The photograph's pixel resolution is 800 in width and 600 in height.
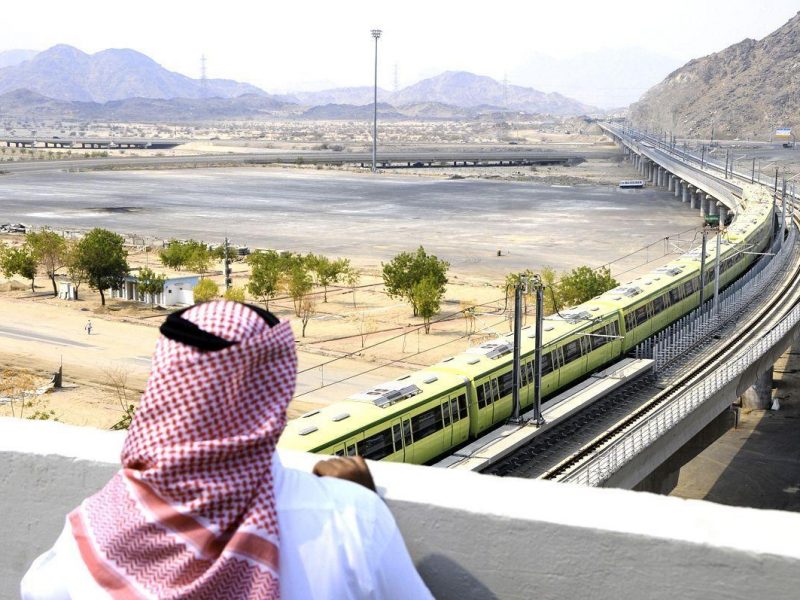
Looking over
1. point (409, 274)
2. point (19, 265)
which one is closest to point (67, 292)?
point (19, 265)

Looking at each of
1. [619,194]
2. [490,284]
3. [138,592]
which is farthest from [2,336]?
[619,194]

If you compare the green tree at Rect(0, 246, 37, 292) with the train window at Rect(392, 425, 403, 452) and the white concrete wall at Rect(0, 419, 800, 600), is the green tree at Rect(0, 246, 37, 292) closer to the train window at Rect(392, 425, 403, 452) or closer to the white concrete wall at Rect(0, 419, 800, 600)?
the train window at Rect(392, 425, 403, 452)

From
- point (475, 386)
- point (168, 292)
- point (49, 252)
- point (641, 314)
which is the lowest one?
point (168, 292)

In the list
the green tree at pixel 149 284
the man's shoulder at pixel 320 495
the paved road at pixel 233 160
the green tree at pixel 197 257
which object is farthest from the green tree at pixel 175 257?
the paved road at pixel 233 160

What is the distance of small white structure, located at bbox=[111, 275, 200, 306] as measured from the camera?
48.7 metres

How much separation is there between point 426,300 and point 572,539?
128ft

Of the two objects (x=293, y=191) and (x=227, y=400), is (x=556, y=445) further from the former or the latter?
(x=293, y=191)

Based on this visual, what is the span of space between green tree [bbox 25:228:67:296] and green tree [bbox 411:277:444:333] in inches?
781

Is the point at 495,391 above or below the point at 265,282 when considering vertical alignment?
above

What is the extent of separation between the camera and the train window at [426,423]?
18.6m

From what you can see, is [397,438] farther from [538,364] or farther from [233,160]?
[233,160]

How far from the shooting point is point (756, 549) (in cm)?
243

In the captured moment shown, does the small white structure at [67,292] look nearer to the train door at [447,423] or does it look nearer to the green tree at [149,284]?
the green tree at [149,284]

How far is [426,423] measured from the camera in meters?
19.0
